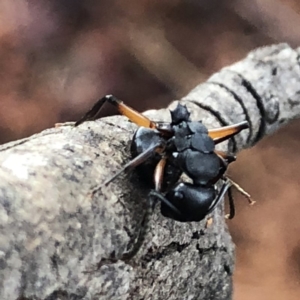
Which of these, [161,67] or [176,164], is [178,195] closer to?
[176,164]

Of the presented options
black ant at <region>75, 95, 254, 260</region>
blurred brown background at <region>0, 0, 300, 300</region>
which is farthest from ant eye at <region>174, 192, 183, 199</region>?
blurred brown background at <region>0, 0, 300, 300</region>

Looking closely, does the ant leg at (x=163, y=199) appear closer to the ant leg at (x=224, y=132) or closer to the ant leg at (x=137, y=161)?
the ant leg at (x=137, y=161)

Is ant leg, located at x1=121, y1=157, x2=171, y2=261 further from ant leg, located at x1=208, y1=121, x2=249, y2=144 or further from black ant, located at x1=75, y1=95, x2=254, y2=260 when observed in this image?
ant leg, located at x1=208, y1=121, x2=249, y2=144

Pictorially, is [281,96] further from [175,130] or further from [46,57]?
[46,57]

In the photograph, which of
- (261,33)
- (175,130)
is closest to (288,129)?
(261,33)

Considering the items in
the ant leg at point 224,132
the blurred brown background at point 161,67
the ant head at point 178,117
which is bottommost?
the ant head at point 178,117

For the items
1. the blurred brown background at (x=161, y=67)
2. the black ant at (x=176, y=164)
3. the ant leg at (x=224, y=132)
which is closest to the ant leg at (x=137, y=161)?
the black ant at (x=176, y=164)
